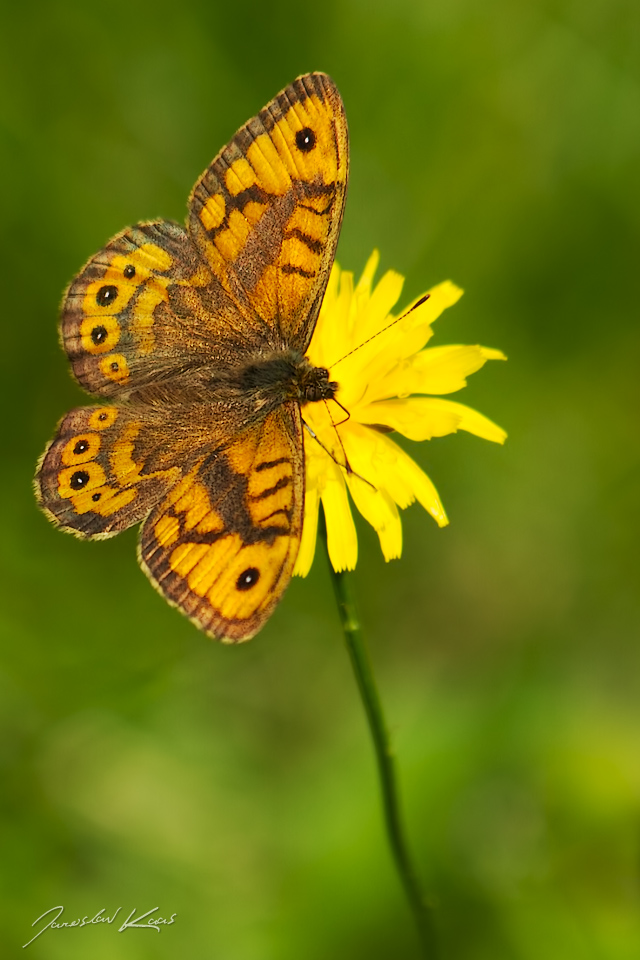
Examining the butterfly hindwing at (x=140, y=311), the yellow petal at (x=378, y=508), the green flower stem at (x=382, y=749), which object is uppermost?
the butterfly hindwing at (x=140, y=311)

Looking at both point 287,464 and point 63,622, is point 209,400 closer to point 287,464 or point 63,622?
point 287,464

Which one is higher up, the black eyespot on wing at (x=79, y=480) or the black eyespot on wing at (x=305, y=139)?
the black eyespot on wing at (x=305, y=139)

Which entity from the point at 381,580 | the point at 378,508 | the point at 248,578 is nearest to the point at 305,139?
the point at 378,508

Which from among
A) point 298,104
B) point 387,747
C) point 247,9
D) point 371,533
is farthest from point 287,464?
point 247,9

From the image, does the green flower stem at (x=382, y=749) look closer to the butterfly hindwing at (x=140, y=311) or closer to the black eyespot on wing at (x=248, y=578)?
the black eyespot on wing at (x=248, y=578)

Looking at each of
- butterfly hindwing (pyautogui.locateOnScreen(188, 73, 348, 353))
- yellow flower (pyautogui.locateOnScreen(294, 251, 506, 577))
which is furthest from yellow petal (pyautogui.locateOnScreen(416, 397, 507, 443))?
butterfly hindwing (pyautogui.locateOnScreen(188, 73, 348, 353))
